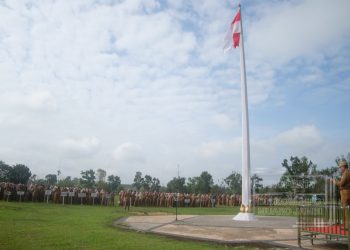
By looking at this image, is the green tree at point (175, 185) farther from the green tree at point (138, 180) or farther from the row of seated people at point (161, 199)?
the row of seated people at point (161, 199)

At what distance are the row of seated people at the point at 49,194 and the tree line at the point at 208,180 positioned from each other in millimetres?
7243

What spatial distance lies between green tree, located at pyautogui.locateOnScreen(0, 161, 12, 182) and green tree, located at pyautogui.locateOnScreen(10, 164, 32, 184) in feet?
2.02

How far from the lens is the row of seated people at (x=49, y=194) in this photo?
28.8 m

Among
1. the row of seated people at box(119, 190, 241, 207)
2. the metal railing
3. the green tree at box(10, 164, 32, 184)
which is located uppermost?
the green tree at box(10, 164, 32, 184)

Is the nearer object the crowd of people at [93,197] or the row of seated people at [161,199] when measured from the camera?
the crowd of people at [93,197]

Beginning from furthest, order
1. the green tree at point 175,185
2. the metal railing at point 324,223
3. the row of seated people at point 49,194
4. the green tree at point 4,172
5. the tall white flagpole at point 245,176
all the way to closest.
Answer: the green tree at point 175,185 < the green tree at point 4,172 < the row of seated people at point 49,194 < the tall white flagpole at point 245,176 < the metal railing at point 324,223

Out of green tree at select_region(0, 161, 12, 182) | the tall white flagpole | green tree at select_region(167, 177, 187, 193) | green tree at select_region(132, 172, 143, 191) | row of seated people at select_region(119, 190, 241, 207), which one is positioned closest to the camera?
the tall white flagpole

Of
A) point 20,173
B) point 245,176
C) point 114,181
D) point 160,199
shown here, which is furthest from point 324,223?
point 114,181

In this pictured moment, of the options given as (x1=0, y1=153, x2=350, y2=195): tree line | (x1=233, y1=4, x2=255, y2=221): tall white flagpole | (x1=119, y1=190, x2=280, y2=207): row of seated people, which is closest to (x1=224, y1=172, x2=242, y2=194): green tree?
(x1=0, y1=153, x2=350, y2=195): tree line

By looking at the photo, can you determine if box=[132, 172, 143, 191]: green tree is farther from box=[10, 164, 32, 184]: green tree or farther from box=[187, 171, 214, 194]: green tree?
box=[10, 164, 32, 184]: green tree

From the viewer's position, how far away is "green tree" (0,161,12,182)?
6094cm

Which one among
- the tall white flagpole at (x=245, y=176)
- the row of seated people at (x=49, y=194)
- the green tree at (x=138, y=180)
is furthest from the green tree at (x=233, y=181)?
the tall white flagpole at (x=245, y=176)

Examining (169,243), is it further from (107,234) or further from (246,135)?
(246,135)

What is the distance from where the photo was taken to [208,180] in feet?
252
